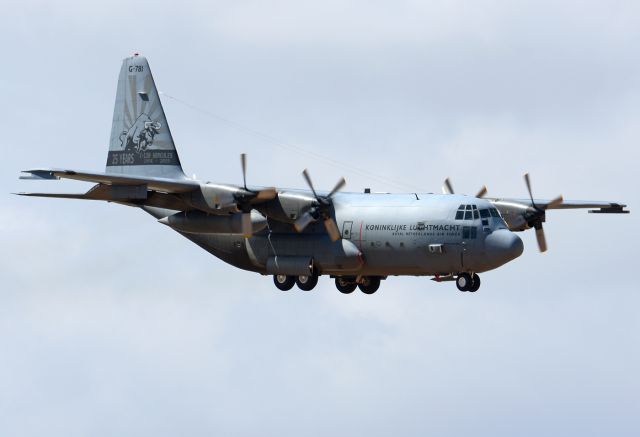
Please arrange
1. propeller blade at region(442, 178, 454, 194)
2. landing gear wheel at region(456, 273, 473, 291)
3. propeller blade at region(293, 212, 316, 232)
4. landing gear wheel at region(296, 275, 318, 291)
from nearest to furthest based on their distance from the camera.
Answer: landing gear wheel at region(456, 273, 473, 291), propeller blade at region(293, 212, 316, 232), landing gear wheel at region(296, 275, 318, 291), propeller blade at region(442, 178, 454, 194)

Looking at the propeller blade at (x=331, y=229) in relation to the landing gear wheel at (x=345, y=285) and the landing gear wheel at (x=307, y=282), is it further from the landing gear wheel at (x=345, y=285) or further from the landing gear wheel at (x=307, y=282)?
the landing gear wheel at (x=345, y=285)

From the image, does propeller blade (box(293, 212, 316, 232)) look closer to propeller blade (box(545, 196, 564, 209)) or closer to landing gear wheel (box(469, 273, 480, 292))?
landing gear wheel (box(469, 273, 480, 292))

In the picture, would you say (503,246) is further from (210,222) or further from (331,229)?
(210,222)

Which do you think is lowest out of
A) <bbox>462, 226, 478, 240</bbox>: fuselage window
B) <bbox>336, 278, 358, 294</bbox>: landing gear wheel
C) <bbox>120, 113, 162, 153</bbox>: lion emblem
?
<bbox>336, 278, 358, 294</bbox>: landing gear wheel

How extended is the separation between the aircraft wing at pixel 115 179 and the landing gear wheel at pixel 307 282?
4.89 meters

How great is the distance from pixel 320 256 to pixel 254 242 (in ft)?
9.00

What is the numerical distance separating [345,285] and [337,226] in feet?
11.3

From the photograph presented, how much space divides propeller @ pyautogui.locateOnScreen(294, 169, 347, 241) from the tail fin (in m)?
6.52

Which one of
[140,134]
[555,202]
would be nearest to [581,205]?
[555,202]

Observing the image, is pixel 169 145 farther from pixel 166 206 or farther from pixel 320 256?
pixel 320 256

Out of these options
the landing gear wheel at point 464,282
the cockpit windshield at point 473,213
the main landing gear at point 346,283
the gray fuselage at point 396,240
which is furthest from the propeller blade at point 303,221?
the landing gear wheel at point 464,282

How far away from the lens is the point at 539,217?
47.3 m

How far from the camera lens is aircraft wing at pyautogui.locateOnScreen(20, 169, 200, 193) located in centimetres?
4116

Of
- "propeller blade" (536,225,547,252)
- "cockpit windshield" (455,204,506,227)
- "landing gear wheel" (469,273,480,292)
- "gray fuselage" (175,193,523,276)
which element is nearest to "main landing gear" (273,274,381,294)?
"gray fuselage" (175,193,523,276)
